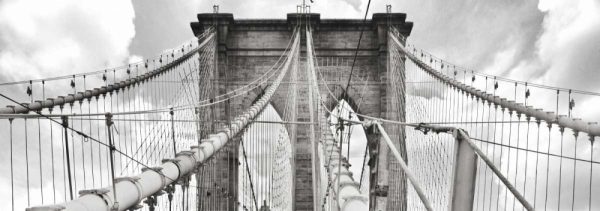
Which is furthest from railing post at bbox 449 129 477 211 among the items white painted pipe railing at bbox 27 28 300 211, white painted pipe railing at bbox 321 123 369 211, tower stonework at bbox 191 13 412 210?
tower stonework at bbox 191 13 412 210

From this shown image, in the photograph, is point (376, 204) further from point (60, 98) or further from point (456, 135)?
point (60, 98)

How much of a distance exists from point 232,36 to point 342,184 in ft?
44.4

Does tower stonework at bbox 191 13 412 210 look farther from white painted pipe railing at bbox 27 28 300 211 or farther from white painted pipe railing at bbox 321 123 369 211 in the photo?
white painted pipe railing at bbox 321 123 369 211

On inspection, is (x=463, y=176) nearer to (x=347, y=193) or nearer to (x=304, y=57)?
(x=347, y=193)

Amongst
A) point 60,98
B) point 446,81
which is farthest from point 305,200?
point 60,98

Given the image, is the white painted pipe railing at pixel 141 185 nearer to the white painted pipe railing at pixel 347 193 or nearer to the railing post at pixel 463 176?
the white painted pipe railing at pixel 347 193

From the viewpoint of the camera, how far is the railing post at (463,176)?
97.3 inches

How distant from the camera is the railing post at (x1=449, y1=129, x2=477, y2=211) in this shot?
8.11 feet

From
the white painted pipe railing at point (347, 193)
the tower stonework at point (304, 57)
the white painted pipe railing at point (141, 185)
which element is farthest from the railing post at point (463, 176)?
the tower stonework at point (304, 57)

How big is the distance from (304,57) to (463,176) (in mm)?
14956

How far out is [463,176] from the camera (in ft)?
8.25

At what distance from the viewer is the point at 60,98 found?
9039 mm

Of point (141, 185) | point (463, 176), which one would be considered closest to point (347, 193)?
point (141, 185)

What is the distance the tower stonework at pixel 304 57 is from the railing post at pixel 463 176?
13.3 m
